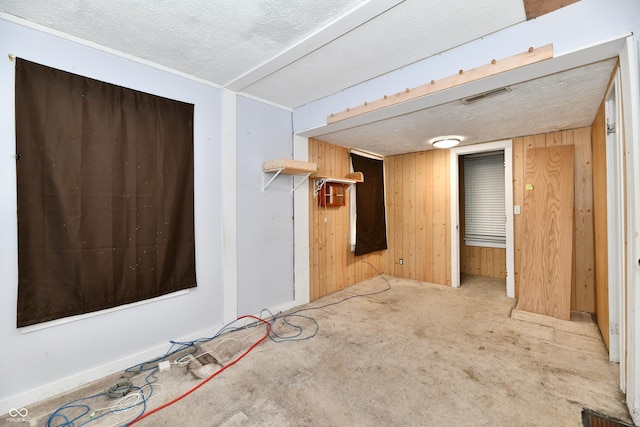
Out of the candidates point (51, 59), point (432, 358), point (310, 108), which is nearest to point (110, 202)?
point (51, 59)

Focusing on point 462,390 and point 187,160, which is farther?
point 187,160

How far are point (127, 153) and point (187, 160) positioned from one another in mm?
455

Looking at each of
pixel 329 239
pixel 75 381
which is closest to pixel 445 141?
pixel 329 239

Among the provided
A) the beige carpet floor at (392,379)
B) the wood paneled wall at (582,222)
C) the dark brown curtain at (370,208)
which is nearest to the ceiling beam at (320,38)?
the dark brown curtain at (370,208)

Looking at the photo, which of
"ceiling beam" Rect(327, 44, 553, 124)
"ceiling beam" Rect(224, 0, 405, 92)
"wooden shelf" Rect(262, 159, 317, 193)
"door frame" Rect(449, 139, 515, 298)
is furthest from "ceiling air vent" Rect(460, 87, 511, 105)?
"door frame" Rect(449, 139, 515, 298)

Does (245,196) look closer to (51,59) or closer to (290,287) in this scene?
(290,287)

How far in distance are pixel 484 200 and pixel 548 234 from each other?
5.97ft

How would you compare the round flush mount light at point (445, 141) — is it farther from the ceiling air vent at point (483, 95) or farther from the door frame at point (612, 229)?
the door frame at point (612, 229)

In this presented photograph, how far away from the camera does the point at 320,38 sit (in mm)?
1929

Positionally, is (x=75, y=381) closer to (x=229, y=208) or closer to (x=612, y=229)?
(x=229, y=208)

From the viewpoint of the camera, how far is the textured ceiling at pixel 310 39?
5.40 ft

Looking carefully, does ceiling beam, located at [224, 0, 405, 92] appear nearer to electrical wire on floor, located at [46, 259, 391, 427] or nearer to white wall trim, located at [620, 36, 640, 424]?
white wall trim, located at [620, 36, 640, 424]

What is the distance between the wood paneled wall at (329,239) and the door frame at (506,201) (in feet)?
5.16

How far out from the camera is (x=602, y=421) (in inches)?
62.3
